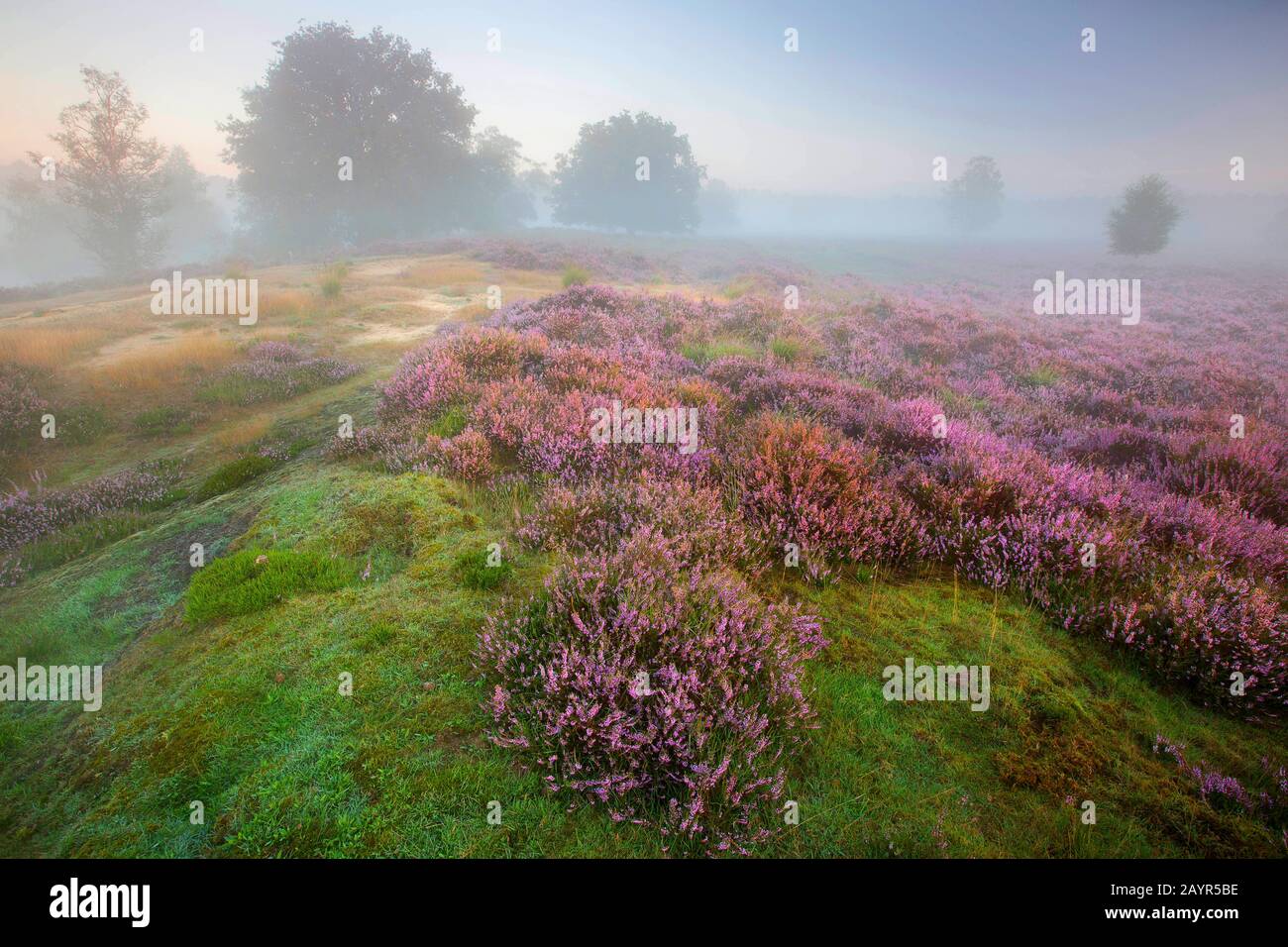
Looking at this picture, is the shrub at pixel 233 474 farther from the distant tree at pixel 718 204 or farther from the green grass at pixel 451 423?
the distant tree at pixel 718 204

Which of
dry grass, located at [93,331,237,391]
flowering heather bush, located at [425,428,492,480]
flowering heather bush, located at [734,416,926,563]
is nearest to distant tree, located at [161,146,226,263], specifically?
dry grass, located at [93,331,237,391]

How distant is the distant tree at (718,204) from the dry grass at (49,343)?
338 ft

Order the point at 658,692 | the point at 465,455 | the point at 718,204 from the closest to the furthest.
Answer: the point at 658,692 < the point at 465,455 < the point at 718,204

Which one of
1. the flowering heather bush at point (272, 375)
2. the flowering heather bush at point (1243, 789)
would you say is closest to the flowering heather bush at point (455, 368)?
the flowering heather bush at point (272, 375)

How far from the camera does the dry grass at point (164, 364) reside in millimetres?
9841

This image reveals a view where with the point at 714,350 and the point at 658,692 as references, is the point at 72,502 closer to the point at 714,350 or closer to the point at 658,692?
the point at 658,692

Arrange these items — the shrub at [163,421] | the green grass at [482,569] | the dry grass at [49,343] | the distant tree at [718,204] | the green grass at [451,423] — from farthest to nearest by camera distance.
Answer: the distant tree at [718,204] < the dry grass at [49,343] < the shrub at [163,421] < the green grass at [451,423] < the green grass at [482,569]

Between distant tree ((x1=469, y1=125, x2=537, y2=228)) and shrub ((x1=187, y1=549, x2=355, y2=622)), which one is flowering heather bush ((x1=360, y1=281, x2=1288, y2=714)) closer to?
shrub ((x1=187, y1=549, x2=355, y2=622))

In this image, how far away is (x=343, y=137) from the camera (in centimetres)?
4050

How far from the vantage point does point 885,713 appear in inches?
112

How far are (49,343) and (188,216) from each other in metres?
78.2

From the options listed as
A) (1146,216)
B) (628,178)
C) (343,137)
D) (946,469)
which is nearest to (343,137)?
(343,137)

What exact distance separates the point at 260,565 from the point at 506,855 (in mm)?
3051
